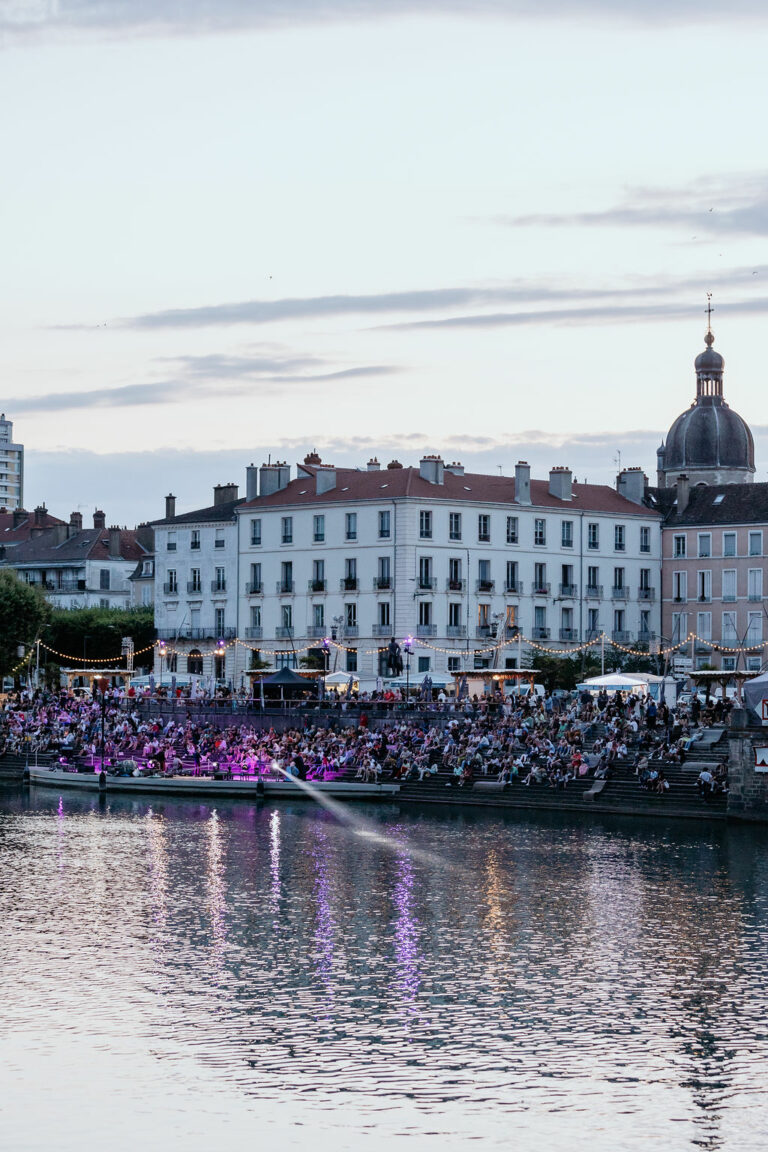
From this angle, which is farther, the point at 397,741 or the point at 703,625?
the point at 703,625

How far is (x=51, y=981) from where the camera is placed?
3114 cm

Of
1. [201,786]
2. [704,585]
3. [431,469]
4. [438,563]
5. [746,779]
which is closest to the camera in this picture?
[746,779]

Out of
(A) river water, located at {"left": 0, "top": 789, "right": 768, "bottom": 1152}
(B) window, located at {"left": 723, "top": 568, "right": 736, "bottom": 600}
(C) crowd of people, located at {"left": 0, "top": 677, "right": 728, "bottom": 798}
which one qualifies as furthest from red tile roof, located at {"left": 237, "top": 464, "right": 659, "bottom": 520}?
(A) river water, located at {"left": 0, "top": 789, "right": 768, "bottom": 1152}

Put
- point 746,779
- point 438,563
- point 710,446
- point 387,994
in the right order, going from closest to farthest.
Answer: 1. point 387,994
2. point 746,779
3. point 438,563
4. point 710,446

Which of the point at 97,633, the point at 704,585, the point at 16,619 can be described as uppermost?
the point at 704,585

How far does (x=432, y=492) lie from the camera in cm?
10175

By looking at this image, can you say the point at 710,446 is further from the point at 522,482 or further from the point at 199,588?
the point at 199,588

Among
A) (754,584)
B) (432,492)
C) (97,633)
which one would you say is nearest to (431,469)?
(432,492)

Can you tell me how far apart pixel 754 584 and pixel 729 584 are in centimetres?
167

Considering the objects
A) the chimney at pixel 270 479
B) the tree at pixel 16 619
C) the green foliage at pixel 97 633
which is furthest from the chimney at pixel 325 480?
the green foliage at pixel 97 633

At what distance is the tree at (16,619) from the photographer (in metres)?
99.6

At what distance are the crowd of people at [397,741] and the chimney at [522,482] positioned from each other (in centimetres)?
2906

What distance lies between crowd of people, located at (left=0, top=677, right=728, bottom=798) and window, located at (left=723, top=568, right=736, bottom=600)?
3255 centimetres

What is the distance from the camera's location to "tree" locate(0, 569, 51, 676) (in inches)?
3920
